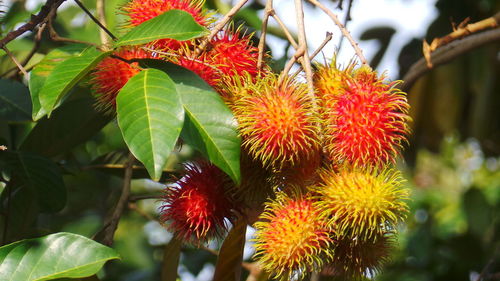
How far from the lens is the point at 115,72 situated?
1.19 m

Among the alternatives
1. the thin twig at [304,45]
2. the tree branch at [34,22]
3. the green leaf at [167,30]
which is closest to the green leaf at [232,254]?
the thin twig at [304,45]

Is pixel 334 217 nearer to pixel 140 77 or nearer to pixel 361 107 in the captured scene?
pixel 361 107

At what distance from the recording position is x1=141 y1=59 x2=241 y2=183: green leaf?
1098mm

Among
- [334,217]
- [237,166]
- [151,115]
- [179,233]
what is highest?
[151,115]

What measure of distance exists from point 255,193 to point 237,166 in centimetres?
18

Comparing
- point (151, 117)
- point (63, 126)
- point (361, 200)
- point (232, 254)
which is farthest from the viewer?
point (63, 126)

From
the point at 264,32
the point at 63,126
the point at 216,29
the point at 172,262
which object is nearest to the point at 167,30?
the point at 216,29

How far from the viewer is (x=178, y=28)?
1.11 metres

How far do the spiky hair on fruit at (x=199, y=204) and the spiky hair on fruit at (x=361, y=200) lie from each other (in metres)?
0.19

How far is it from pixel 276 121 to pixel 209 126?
0.13 metres

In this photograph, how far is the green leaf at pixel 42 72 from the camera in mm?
1128

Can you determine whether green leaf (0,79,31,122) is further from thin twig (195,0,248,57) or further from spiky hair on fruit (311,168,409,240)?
spiky hair on fruit (311,168,409,240)

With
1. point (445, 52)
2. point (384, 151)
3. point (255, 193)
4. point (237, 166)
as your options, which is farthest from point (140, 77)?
point (445, 52)

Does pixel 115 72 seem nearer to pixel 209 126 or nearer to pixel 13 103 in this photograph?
pixel 209 126
